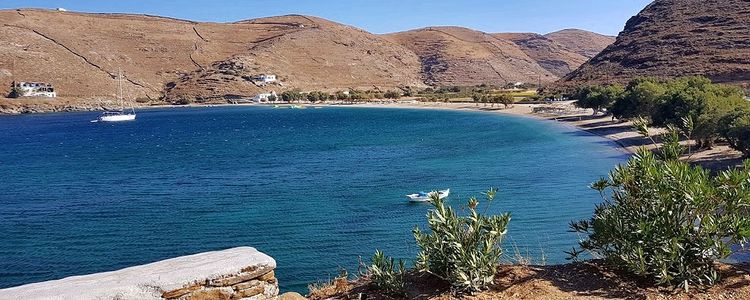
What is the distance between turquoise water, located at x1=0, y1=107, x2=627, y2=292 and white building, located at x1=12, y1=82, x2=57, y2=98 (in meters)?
65.5

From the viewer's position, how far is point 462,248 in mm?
8094

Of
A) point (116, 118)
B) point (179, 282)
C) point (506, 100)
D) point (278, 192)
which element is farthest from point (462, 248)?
point (116, 118)

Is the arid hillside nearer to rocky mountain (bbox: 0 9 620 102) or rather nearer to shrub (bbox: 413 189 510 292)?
rocky mountain (bbox: 0 9 620 102)

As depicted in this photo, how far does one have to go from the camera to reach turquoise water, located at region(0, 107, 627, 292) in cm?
2450

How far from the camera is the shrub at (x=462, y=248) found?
8047 mm

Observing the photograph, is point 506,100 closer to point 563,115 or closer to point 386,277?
point 563,115

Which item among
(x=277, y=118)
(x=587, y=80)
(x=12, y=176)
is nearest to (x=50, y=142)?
(x=12, y=176)

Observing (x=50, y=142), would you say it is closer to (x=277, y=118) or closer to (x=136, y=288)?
(x=277, y=118)

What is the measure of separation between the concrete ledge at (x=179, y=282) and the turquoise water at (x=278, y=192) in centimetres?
1219

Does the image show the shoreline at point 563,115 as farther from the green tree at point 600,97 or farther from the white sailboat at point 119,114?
the white sailboat at point 119,114

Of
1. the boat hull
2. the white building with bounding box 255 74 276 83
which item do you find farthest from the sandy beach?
the boat hull

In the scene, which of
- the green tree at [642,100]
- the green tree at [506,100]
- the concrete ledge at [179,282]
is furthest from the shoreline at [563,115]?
the concrete ledge at [179,282]

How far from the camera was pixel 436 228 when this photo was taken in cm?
842

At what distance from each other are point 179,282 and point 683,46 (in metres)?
128
